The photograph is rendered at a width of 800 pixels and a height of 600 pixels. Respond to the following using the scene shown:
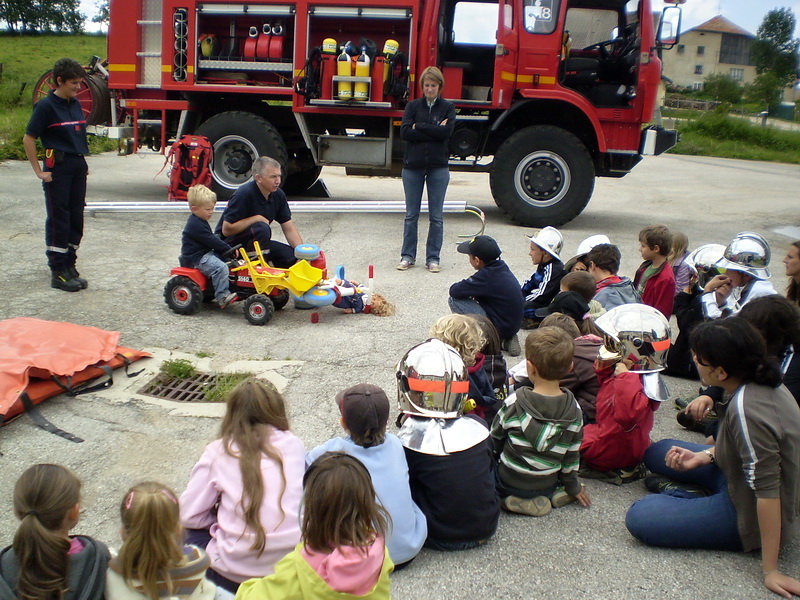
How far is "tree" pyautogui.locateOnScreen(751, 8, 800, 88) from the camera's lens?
2677 inches

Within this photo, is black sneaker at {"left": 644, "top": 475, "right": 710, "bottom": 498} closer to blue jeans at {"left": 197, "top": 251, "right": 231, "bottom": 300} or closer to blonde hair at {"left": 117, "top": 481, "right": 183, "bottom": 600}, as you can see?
blonde hair at {"left": 117, "top": 481, "right": 183, "bottom": 600}

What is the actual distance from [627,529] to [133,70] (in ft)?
30.7

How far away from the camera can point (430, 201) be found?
24.8 feet

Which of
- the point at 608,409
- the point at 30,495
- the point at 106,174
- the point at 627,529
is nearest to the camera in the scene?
the point at 30,495

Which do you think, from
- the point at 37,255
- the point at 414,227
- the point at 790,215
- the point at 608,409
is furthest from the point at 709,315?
the point at 790,215

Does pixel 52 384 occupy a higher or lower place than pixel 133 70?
lower

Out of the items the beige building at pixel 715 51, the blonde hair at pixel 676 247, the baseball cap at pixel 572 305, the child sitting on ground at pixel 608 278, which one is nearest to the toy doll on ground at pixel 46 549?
the baseball cap at pixel 572 305

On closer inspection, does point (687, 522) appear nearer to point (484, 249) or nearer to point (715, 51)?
point (484, 249)

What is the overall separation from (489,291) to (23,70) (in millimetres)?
30837

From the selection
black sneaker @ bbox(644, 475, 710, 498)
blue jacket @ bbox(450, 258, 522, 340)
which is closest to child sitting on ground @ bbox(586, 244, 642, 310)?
blue jacket @ bbox(450, 258, 522, 340)

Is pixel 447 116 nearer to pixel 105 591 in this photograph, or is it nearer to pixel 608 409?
pixel 608 409

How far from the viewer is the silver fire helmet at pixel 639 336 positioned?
3574mm

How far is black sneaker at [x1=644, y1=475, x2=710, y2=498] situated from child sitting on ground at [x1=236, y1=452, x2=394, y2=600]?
1.76m

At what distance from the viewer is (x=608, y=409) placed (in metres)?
3.72
